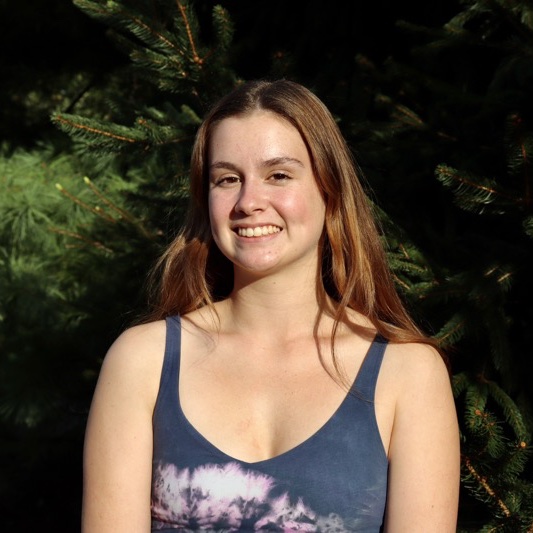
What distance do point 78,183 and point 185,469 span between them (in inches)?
89.1

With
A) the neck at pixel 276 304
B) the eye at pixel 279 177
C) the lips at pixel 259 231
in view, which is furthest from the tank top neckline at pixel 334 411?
the eye at pixel 279 177

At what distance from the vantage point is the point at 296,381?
2.01 metres

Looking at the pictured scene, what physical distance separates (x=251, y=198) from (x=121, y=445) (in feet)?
1.98

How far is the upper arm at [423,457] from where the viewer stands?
1878 mm

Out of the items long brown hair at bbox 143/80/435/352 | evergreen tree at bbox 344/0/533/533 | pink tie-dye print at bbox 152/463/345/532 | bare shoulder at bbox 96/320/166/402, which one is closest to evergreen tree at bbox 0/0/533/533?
evergreen tree at bbox 344/0/533/533

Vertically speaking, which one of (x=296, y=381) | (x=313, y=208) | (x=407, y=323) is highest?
(x=313, y=208)

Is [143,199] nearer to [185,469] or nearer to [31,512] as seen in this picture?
[185,469]

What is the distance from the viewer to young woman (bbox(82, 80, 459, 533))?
188 cm

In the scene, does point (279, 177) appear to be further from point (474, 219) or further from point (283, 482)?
point (474, 219)

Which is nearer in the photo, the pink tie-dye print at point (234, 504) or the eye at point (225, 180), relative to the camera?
the pink tie-dye print at point (234, 504)

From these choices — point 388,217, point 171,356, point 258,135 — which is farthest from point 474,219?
point 171,356

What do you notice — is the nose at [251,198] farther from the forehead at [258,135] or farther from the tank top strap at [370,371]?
the tank top strap at [370,371]

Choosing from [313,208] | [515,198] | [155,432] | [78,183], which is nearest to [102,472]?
[155,432]

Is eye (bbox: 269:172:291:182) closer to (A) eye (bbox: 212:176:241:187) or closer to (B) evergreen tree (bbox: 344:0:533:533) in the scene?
(A) eye (bbox: 212:176:241:187)
